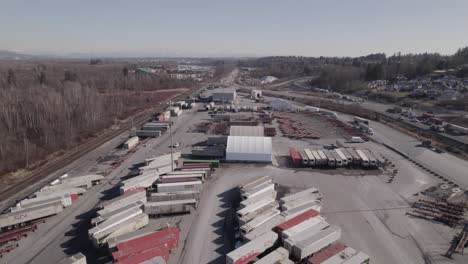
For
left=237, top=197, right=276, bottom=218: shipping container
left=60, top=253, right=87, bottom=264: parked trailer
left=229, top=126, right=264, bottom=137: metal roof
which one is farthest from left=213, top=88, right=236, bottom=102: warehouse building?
left=60, top=253, right=87, bottom=264: parked trailer

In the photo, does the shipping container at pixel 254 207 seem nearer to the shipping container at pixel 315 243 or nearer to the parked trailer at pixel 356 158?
the shipping container at pixel 315 243

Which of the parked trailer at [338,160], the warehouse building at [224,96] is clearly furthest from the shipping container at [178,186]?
the warehouse building at [224,96]

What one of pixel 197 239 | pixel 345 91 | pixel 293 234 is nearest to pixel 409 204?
pixel 293 234

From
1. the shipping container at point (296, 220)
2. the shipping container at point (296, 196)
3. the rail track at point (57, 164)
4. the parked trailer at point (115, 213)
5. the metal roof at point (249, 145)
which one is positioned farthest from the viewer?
the metal roof at point (249, 145)

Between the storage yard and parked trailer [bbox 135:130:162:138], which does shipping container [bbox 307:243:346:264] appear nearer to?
the storage yard

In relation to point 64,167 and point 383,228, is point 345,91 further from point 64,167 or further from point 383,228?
point 64,167

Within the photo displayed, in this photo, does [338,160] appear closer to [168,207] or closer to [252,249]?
[252,249]

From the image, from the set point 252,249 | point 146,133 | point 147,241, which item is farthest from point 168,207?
point 146,133
